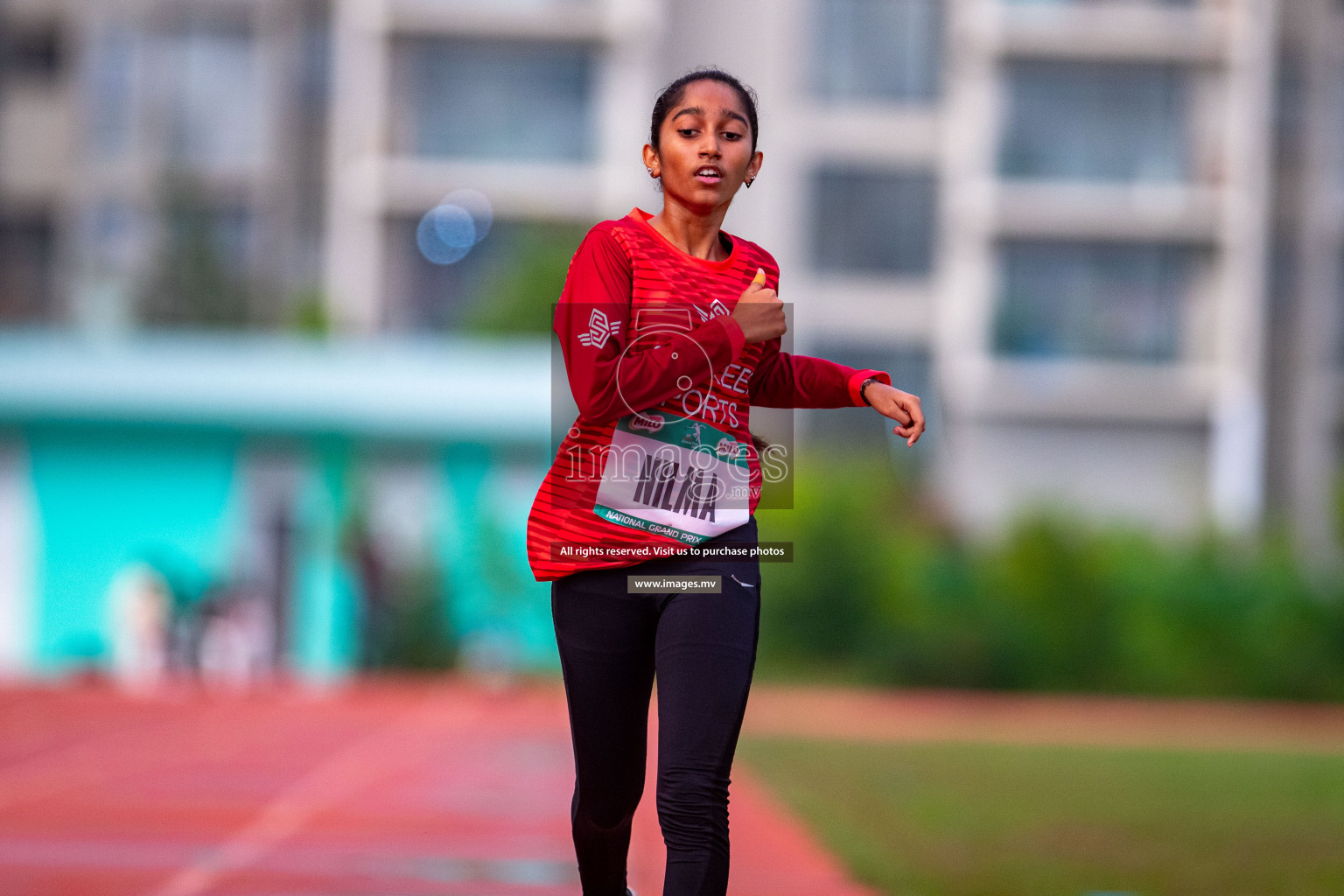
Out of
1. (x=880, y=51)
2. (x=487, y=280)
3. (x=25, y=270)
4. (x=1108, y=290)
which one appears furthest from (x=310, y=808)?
(x=25, y=270)

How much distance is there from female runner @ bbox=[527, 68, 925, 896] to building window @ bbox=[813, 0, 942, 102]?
28291mm

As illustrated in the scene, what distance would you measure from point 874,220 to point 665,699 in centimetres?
2824

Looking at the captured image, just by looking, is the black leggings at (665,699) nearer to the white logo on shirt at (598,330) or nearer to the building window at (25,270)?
the white logo on shirt at (598,330)

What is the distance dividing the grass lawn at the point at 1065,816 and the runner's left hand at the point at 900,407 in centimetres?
295

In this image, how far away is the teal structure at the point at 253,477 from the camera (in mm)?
16266

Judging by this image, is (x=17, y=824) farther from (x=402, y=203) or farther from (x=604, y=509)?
(x=402, y=203)

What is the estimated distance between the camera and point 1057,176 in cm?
2984

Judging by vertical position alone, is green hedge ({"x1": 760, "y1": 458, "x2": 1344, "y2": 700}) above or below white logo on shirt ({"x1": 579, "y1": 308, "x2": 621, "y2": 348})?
below

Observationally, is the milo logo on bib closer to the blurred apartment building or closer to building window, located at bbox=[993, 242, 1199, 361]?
the blurred apartment building

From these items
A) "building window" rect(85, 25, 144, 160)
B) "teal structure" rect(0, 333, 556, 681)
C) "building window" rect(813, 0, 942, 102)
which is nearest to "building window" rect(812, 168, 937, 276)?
"building window" rect(813, 0, 942, 102)

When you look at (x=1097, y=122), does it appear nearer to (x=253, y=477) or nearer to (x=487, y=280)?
(x=487, y=280)

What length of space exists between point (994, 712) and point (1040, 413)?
49.4 feet

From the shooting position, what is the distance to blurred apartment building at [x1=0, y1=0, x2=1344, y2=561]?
28734mm

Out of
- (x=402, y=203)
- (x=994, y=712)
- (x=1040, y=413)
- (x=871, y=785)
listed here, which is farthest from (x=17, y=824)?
(x=1040, y=413)
